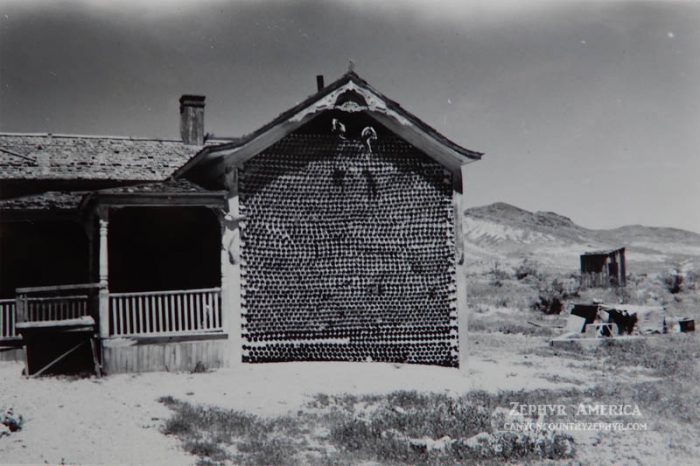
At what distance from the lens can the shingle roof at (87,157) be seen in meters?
17.0

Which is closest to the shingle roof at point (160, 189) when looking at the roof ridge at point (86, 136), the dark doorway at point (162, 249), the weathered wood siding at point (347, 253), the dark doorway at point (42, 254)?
the weathered wood siding at point (347, 253)

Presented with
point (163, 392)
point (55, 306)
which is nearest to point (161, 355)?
point (163, 392)

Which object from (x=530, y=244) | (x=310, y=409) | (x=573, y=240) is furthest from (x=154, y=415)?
(x=573, y=240)

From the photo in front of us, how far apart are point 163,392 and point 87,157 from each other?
32.3 ft

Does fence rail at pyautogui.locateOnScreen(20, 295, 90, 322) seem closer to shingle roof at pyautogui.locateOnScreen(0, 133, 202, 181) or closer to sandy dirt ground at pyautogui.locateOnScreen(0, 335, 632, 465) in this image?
sandy dirt ground at pyautogui.locateOnScreen(0, 335, 632, 465)

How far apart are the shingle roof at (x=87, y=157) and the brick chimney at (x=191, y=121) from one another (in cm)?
51

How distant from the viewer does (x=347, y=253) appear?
13.6 metres

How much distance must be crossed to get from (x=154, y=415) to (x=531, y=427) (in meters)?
5.47

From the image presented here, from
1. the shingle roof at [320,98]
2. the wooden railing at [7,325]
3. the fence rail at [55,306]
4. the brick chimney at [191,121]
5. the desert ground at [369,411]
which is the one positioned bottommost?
the desert ground at [369,411]

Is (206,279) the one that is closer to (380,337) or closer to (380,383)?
(380,337)

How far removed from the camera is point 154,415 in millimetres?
9398

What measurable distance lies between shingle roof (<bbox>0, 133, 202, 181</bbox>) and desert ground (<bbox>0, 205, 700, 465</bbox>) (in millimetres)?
5852

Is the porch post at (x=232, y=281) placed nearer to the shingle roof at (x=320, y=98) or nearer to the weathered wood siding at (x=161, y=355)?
the weathered wood siding at (x=161, y=355)

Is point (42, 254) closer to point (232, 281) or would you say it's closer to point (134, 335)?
point (134, 335)
